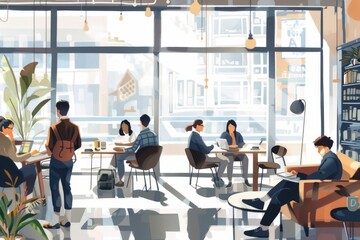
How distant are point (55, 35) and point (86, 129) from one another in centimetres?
951

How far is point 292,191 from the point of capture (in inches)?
214

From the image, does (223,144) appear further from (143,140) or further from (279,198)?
(279,198)

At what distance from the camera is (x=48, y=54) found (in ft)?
32.5

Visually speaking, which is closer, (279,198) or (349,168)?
(279,198)

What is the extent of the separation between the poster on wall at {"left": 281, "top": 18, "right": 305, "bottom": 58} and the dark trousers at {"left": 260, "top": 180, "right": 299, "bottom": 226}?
5.13m

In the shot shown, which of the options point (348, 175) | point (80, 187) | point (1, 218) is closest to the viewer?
point (1, 218)

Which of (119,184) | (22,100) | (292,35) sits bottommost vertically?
(119,184)

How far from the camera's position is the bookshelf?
8703 millimetres

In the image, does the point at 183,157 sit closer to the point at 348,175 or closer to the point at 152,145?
the point at 152,145

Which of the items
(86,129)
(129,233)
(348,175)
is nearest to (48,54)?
(129,233)

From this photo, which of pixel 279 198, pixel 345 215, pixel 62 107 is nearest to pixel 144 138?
pixel 62 107

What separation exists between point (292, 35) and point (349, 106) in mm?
2326

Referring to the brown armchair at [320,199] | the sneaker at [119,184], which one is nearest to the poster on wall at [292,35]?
the sneaker at [119,184]

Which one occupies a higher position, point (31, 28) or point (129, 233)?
point (31, 28)
